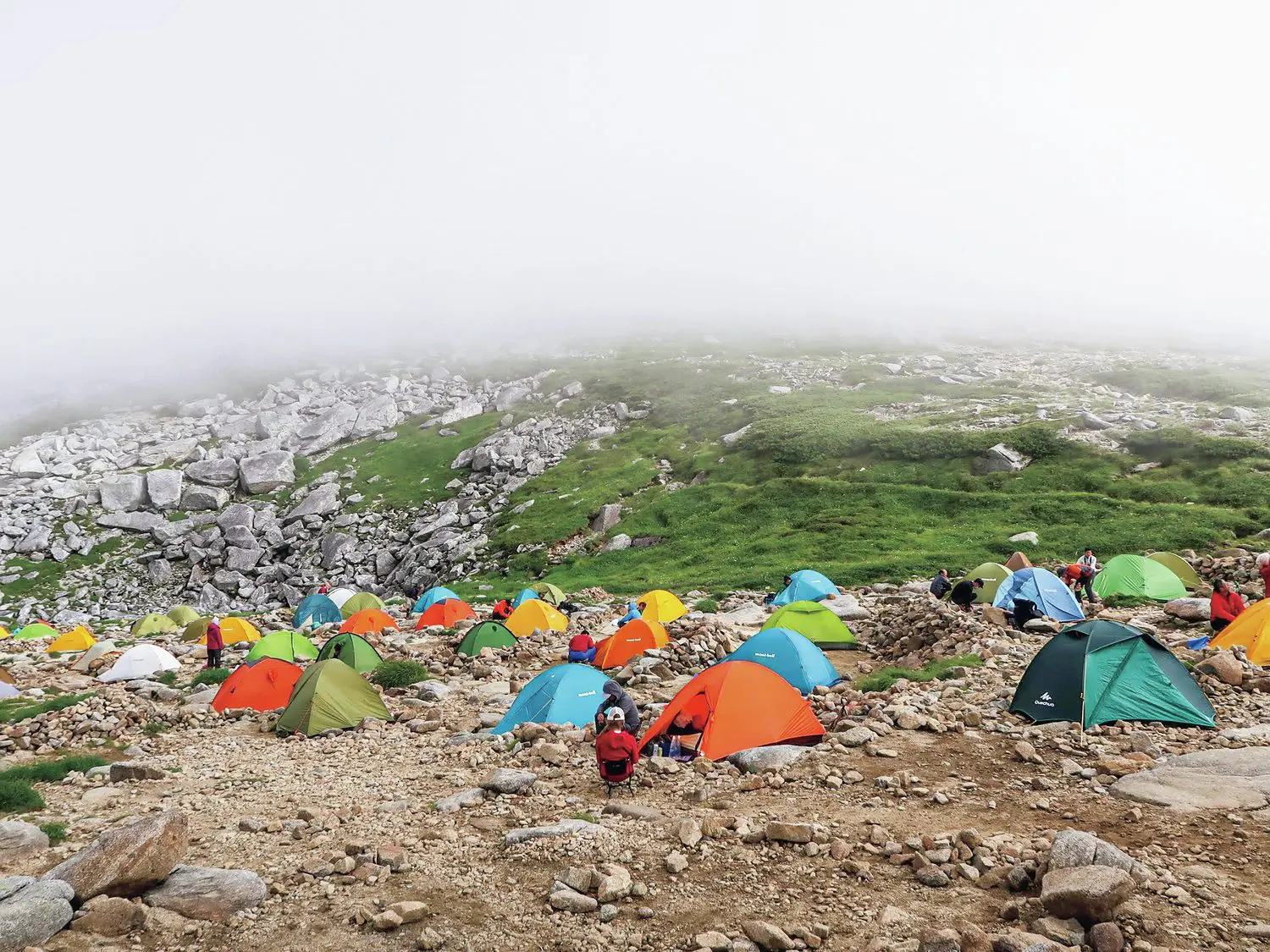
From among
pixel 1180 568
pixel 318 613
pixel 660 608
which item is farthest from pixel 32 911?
pixel 1180 568

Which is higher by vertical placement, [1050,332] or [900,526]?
[1050,332]

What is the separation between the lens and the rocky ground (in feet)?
24.3

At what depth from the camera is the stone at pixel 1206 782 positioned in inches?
366

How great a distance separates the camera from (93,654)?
98.2 feet

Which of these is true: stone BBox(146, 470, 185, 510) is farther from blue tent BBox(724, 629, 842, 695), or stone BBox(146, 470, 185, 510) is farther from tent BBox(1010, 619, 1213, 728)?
tent BBox(1010, 619, 1213, 728)

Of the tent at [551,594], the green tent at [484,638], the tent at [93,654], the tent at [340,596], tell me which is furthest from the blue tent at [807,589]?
the tent at [93,654]

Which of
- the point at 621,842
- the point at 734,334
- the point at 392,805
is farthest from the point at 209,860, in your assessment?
the point at 734,334

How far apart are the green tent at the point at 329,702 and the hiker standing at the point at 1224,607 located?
874 inches

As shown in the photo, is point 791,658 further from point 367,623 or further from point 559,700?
point 367,623

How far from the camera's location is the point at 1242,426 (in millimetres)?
64000

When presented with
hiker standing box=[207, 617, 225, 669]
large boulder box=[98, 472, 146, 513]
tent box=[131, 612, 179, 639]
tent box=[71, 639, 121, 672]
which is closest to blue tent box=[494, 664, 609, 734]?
hiker standing box=[207, 617, 225, 669]

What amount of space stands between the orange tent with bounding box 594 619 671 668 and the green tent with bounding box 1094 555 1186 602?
19.0 metres

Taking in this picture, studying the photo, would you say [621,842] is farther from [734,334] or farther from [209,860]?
[734,334]

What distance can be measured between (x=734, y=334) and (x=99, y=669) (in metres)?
138
